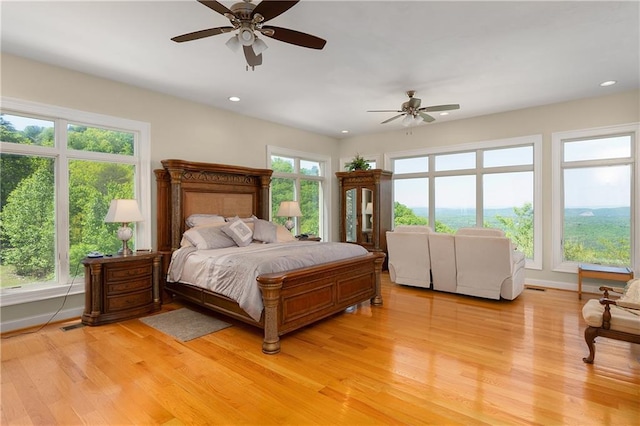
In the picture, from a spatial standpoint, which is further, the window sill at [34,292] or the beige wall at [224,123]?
the beige wall at [224,123]

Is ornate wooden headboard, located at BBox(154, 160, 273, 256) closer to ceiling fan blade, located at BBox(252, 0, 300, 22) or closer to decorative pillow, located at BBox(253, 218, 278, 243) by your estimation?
decorative pillow, located at BBox(253, 218, 278, 243)

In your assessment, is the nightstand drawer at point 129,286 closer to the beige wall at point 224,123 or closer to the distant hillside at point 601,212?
the beige wall at point 224,123

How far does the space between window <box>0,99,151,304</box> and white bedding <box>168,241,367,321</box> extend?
1133mm

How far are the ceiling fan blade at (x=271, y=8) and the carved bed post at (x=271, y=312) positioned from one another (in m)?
2.08

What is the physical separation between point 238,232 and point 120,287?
1490 millimetres

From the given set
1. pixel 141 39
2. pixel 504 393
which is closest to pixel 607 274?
pixel 504 393

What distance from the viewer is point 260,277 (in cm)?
291

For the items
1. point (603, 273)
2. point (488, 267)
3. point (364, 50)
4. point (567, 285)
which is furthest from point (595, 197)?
point (364, 50)

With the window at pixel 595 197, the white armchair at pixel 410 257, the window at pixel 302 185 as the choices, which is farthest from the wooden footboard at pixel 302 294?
the window at pixel 595 197

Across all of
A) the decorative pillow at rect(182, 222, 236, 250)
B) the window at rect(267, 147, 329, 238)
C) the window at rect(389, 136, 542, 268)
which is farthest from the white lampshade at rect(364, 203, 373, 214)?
the decorative pillow at rect(182, 222, 236, 250)

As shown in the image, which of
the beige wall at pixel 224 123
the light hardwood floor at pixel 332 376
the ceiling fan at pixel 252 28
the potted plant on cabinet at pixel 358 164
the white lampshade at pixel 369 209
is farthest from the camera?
the potted plant on cabinet at pixel 358 164

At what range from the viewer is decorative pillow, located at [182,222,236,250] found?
4.16 meters

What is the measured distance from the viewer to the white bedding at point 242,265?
304cm

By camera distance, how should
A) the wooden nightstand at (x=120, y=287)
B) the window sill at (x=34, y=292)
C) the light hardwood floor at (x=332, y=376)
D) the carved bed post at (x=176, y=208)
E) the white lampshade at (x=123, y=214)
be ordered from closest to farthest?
1. the light hardwood floor at (x=332, y=376)
2. the window sill at (x=34, y=292)
3. the wooden nightstand at (x=120, y=287)
4. the white lampshade at (x=123, y=214)
5. the carved bed post at (x=176, y=208)
